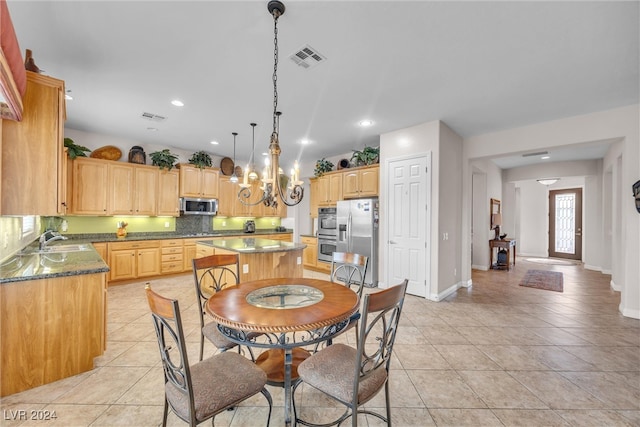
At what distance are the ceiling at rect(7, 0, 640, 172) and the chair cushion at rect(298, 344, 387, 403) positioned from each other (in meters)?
2.37

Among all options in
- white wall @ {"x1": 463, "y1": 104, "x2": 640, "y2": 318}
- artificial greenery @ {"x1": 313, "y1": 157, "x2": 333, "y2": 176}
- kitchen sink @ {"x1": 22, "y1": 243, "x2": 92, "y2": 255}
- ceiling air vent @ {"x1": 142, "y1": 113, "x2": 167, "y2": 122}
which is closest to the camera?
kitchen sink @ {"x1": 22, "y1": 243, "x2": 92, "y2": 255}

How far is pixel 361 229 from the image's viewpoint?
201 inches

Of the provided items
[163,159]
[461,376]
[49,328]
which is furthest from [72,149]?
[461,376]

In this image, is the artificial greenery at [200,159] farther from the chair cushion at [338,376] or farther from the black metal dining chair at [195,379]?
the chair cushion at [338,376]

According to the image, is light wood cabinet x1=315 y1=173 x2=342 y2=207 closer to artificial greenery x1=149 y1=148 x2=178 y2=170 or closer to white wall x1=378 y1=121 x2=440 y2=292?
white wall x1=378 y1=121 x2=440 y2=292

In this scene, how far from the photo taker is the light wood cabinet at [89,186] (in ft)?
15.2

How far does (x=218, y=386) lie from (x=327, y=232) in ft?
15.4

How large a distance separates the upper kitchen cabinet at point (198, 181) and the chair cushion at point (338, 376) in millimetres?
5305

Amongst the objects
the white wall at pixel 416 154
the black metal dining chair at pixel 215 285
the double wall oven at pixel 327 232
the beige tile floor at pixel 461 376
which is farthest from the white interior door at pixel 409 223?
the black metal dining chair at pixel 215 285

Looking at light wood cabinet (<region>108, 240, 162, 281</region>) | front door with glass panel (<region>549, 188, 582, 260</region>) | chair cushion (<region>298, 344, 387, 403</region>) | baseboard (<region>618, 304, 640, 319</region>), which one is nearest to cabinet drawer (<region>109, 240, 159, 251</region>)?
light wood cabinet (<region>108, 240, 162, 281</region>)

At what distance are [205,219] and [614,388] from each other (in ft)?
22.4

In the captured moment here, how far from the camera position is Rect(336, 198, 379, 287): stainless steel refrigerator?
194 inches

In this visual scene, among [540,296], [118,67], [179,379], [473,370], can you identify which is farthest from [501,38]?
[540,296]

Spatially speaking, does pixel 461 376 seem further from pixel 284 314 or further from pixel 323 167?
pixel 323 167
